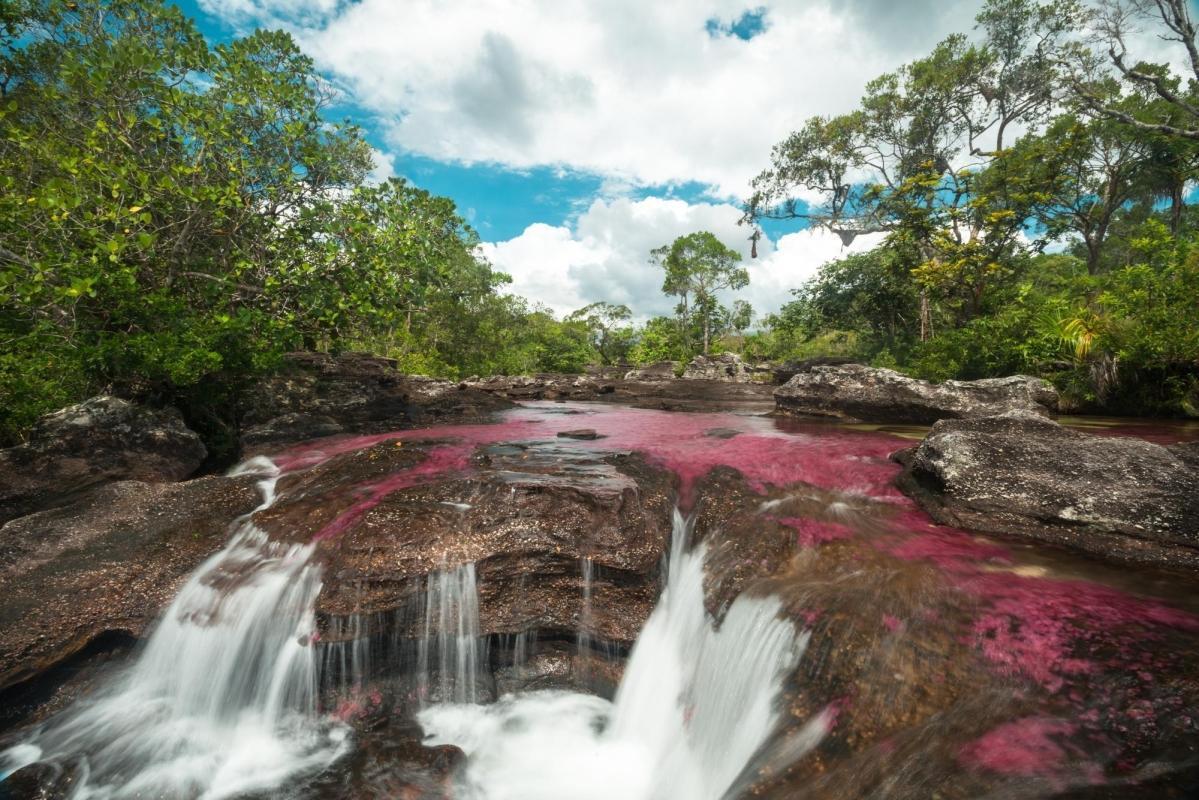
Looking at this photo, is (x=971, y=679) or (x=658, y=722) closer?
(x=971, y=679)

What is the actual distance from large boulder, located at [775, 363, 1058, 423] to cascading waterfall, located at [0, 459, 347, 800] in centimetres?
1277

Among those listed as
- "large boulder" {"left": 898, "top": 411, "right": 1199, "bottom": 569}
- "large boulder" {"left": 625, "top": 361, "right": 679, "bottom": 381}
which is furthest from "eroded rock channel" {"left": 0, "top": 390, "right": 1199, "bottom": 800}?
"large boulder" {"left": 625, "top": 361, "right": 679, "bottom": 381}

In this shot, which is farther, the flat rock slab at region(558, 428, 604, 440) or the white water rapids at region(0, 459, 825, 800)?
the flat rock slab at region(558, 428, 604, 440)

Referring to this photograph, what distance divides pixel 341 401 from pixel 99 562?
7.35 m

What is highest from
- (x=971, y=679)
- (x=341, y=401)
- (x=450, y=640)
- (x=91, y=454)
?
(x=341, y=401)

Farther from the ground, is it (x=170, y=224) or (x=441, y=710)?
(x=170, y=224)

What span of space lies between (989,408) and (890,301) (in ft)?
55.5

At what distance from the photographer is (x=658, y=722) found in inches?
157

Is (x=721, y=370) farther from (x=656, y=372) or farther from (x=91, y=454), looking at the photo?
(x=91, y=454)

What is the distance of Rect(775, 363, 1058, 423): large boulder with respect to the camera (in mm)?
10836

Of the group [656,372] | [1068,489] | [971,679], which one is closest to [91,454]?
[971,679]

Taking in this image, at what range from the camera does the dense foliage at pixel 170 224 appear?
6.48m

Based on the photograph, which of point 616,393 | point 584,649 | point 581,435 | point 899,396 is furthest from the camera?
point 616,393

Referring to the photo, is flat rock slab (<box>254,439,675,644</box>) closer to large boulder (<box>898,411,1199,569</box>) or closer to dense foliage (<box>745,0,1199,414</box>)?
large boulder (<box>898,411,1199,569</box>)
